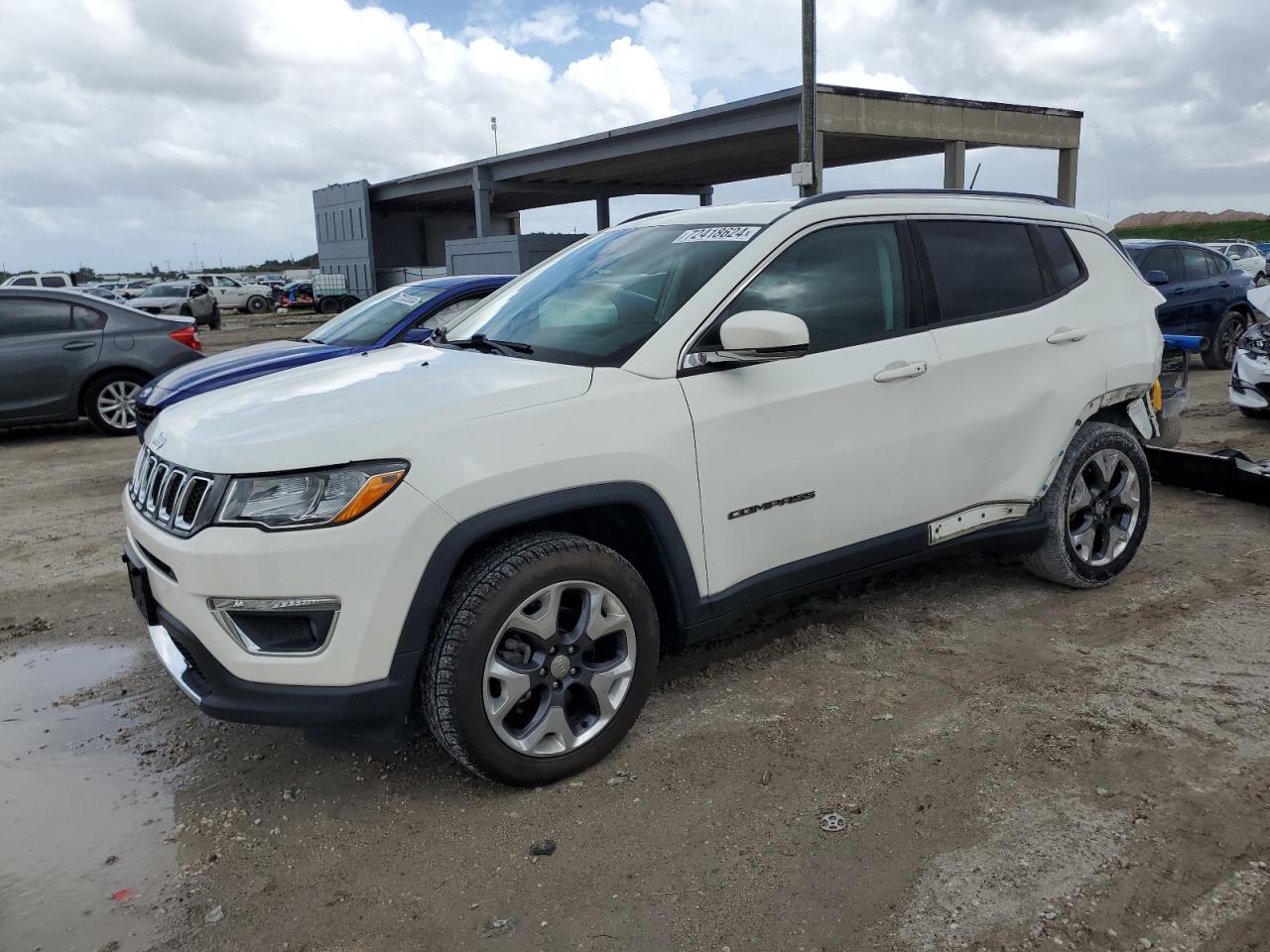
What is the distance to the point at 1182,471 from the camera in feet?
20.5

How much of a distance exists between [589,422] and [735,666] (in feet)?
4.68

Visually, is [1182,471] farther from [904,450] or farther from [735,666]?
Result: [735,666]

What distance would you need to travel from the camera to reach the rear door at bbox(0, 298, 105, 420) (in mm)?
9539

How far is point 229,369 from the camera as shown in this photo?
6.64 m

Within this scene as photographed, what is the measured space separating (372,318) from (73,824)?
4931 mm

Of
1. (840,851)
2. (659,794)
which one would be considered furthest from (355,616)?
(840,851)

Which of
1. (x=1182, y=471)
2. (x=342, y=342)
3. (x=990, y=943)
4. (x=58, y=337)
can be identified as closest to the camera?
(x=990, y=943)

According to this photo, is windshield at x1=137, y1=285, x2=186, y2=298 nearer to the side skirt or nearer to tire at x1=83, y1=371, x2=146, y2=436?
tire at x1=83, y1=371, x2=146, y2=436

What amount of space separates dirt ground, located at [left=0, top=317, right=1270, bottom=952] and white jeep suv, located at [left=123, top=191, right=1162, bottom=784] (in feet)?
1.13

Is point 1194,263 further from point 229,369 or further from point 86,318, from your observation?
point 86,318

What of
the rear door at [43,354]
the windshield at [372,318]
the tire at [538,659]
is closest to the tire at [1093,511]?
the tire at [538,659]

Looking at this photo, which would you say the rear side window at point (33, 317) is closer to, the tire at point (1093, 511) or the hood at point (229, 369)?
the hood at point (229, 369)

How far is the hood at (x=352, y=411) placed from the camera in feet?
9.13

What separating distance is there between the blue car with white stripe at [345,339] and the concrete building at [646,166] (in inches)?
495
